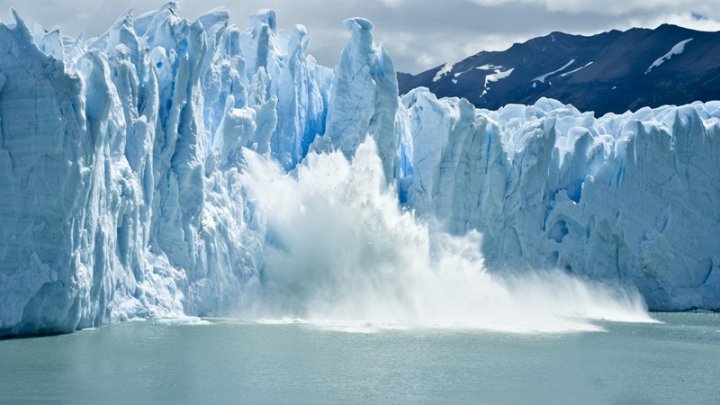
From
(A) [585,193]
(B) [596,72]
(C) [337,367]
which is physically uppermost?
(B) [596,72]

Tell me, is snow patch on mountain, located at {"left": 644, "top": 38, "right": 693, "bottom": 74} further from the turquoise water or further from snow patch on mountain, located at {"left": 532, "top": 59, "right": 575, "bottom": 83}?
the turquoise water

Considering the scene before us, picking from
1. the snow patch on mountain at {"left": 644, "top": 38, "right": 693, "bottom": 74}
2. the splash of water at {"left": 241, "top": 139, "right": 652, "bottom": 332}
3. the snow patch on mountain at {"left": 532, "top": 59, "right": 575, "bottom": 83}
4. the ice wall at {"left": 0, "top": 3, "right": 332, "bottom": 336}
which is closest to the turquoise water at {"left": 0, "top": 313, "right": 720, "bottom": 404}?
the ice wall at {"left": 0, "top": 3, "right": 332, "bottom": 336}

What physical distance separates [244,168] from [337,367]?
32.2 feet

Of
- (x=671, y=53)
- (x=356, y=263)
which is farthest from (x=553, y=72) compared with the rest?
(x=356, y=263)

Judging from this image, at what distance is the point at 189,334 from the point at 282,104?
9.93 m

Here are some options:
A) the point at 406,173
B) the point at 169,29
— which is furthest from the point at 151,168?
the point at 406,173

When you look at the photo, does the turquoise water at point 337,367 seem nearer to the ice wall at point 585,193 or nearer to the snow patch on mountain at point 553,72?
the ice wall at point 585,193

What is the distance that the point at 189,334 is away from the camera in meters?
21.5

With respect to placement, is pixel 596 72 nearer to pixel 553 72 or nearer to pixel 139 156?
pixel 553 72

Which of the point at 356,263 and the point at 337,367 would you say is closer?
the point at 337,367

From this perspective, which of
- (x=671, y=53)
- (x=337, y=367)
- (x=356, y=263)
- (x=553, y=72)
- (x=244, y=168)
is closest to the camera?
(x=337, y=367)

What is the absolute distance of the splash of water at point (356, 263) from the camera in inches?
1064

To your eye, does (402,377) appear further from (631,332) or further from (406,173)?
(406,173)

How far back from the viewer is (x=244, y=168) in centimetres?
2712
